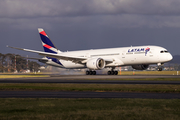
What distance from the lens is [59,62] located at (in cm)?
6588

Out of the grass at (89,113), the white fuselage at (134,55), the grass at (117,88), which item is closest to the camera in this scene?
the grass at (89,113)

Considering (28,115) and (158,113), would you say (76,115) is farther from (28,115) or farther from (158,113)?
(158,113)

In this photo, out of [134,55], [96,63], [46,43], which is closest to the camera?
[134,55]

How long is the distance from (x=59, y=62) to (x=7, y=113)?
55.0 meters

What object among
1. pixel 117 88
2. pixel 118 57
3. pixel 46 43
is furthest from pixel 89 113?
pixel 46 43

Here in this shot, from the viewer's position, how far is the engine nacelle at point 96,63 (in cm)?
5331

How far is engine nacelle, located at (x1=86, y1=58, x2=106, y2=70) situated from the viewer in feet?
175

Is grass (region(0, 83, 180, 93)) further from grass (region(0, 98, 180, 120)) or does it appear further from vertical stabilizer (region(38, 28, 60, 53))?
vertical stabilizer (region(38, 28, 60, 53))

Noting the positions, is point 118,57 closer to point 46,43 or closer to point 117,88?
point 46,43

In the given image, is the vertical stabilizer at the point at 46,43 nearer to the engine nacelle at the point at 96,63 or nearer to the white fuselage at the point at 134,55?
the white fuselage at the point at 134,55


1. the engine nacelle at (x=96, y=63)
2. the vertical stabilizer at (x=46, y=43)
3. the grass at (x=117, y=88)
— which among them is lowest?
the grass at (x=117, y=88)

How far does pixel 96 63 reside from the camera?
53219mm

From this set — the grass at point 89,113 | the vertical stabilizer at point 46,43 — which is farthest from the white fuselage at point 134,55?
the grass at point 89,113

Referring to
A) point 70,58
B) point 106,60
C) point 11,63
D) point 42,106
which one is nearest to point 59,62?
point 70,58
